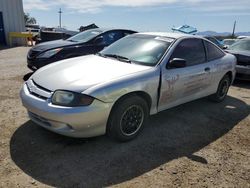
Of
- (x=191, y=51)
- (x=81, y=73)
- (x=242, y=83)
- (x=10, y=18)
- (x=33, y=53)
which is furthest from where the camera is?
(x=10, y=18)

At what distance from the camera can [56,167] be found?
3145mm

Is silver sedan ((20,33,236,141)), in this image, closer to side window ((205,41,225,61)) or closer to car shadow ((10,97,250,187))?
side window ((205,41,225,61))

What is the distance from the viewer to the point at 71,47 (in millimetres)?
7137

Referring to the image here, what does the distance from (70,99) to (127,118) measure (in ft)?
3.02

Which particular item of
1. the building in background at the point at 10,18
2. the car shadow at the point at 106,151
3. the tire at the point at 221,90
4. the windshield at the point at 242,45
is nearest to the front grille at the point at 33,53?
the car shadow at the point at 106,151

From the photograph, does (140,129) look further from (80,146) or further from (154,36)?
(154,36)

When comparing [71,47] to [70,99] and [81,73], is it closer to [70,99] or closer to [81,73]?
[81,73]

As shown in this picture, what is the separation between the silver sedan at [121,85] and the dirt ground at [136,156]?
30 cm

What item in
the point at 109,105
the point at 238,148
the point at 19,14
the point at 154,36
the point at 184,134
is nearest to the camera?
the point at 109,105

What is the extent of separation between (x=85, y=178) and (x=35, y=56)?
478 cm

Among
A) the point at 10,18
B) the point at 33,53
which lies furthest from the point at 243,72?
the point at 10,18

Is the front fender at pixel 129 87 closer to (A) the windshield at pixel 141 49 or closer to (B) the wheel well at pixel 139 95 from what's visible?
(B) the wheel well at pixel 139 95

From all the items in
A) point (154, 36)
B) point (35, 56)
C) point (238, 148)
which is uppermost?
point (154, 36)

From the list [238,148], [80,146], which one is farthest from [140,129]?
[238,148]
